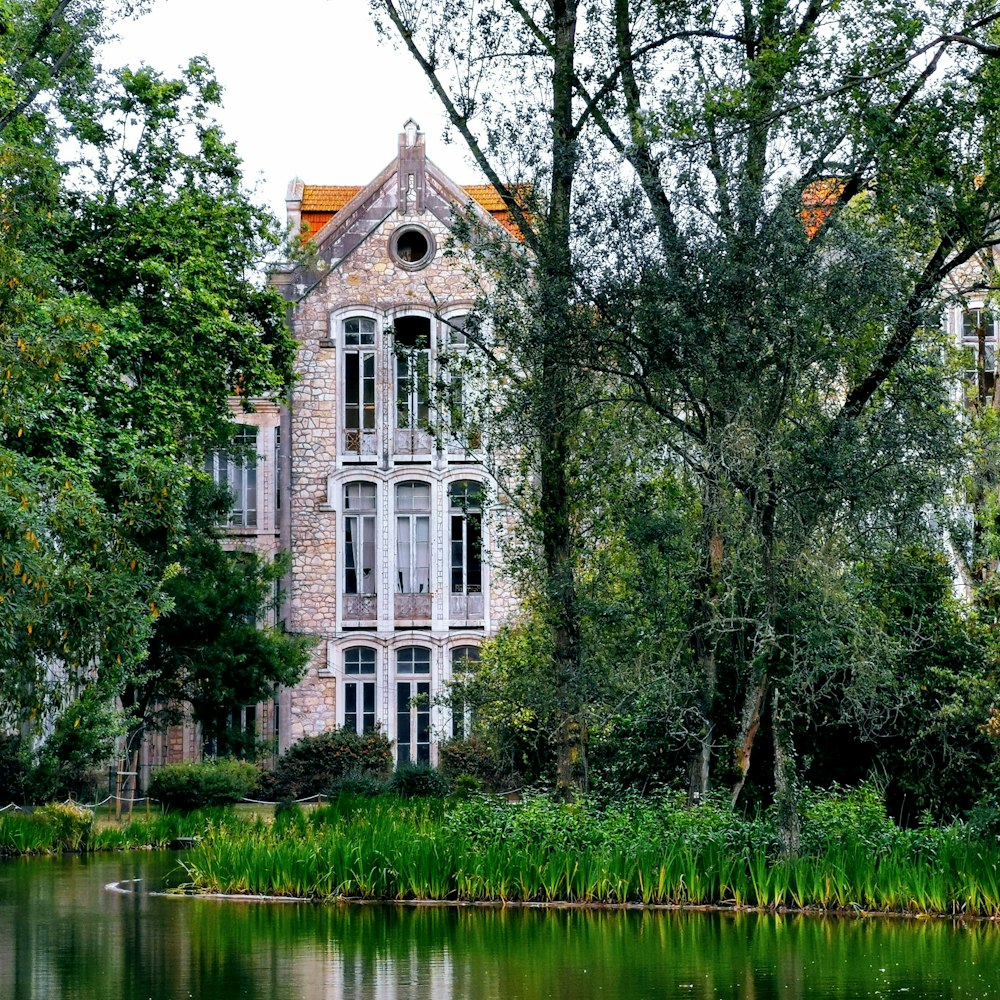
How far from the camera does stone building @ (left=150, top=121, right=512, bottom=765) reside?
39156 mm

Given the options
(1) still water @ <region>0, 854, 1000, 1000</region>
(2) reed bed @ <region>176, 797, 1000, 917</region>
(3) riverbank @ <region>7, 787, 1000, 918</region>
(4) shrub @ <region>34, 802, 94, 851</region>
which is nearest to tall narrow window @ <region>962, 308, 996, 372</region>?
(3) riverbank @ <region>7, 787, 1000, 918</region>

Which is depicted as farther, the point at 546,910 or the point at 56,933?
the point at 546,910

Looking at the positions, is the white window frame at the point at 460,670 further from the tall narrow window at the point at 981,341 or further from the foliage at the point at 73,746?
the tall narrow window at the point at 981,341

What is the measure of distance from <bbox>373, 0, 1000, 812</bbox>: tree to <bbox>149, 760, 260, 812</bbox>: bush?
1236cm

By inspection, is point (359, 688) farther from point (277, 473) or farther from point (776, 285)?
point (776, 285)

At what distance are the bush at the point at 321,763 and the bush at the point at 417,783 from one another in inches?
103

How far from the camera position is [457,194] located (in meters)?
39.1

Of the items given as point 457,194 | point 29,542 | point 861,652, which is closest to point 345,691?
point 457,194

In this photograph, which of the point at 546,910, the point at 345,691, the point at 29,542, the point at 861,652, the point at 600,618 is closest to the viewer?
the point at 29,542

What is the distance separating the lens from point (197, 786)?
30281mm

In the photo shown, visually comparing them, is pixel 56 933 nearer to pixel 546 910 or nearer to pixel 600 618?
pixel 546 910

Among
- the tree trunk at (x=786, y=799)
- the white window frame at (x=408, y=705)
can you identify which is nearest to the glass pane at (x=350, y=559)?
the white window frame at (x=408, y=705)

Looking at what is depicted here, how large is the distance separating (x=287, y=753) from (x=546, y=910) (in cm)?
1823

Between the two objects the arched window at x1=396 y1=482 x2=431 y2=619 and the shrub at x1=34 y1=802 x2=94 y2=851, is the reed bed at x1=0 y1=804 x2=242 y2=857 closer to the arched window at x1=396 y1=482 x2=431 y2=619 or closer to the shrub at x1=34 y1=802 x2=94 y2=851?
the shrub at x1=34 y1=802 x2=94 y2=851
